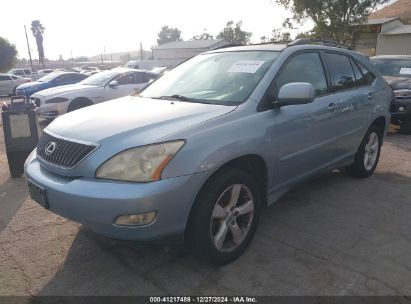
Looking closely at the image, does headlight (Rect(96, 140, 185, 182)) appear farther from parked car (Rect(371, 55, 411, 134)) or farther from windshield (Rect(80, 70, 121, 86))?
windshield (Rect(80, 70, 121, 86))

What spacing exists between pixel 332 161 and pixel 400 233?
3.36 feet

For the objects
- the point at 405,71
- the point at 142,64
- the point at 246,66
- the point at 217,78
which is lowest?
the point at 142,64

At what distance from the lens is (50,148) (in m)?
2.98

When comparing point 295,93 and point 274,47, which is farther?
point 274,47

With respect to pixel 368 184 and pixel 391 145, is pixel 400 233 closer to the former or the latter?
pixel 368 184

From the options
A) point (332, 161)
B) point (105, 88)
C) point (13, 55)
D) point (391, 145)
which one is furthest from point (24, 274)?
point (13, 55)

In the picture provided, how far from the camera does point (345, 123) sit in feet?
13.9

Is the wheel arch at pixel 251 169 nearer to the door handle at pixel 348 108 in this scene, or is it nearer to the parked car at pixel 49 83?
the door handle at pixel 348 108

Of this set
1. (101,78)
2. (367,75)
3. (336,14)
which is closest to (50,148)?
(367,75)

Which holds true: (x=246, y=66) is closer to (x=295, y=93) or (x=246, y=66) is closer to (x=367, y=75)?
(x=295, y=93)

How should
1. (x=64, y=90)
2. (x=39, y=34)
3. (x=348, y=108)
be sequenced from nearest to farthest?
1. (x=348, y=108)
2. (x=64, y=90)
3. (x=39, y=34)

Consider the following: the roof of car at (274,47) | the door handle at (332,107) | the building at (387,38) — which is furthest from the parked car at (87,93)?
the building at (387,38)

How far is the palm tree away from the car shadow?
53.2 m

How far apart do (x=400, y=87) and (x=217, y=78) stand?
6.22 m
